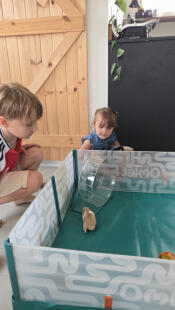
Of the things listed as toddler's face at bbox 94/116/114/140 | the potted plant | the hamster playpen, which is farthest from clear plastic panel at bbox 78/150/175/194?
the potted plant

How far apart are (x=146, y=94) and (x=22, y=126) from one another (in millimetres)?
809

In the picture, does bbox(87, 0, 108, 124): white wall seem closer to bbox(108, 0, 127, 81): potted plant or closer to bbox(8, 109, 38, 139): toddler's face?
bbox(108, 0, 127, 81): potted plant

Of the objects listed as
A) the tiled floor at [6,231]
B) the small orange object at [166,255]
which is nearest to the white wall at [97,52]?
the tiled floor at [6,231]

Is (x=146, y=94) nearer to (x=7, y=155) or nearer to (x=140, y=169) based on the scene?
(x=140, y=169)

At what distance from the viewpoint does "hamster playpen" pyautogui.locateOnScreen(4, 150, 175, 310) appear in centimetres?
47

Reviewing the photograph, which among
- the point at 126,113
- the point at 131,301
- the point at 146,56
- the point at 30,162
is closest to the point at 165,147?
the point at 126,113

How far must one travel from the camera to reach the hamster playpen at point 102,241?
0.47m

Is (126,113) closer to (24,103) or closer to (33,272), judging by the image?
(24,103)

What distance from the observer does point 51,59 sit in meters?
1.51

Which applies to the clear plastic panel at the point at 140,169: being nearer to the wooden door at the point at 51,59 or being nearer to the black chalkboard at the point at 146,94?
the black chalkboard at the point at 146,94

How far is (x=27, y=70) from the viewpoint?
62.5 inches

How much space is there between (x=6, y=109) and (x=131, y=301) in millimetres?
720

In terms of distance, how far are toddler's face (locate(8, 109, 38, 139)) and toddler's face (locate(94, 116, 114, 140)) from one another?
1.42 feet

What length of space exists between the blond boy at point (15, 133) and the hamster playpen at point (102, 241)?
0.65 feet
